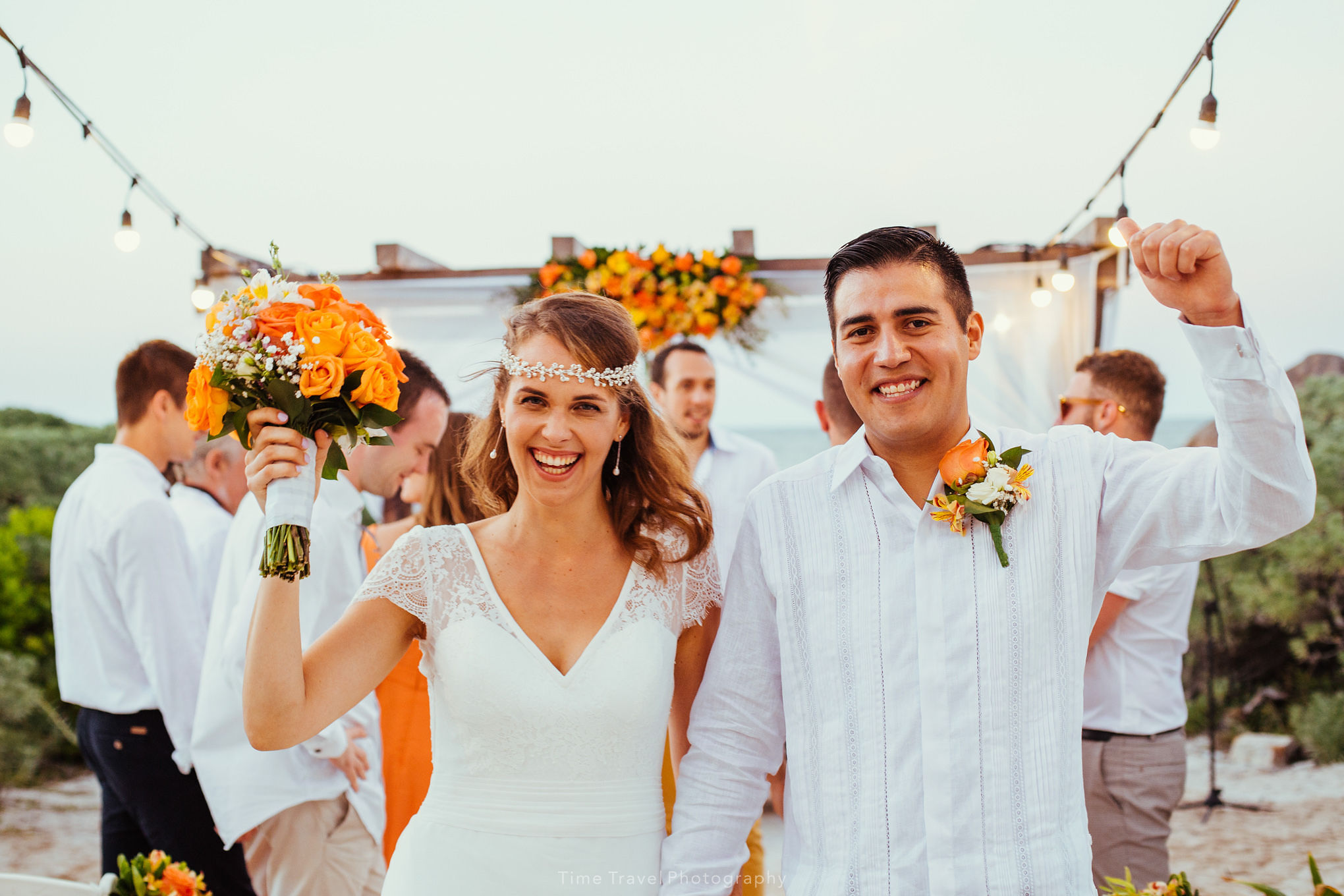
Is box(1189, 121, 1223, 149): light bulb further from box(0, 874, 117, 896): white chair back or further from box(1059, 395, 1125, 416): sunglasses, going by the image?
box(0, 874, 117, 896): white chair back

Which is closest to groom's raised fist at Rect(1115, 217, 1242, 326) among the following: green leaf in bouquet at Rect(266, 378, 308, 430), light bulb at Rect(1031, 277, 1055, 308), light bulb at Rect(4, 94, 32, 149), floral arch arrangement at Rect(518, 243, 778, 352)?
green leaf in bouquet at Rect(266, 378, 308, 430)

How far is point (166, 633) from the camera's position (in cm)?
333

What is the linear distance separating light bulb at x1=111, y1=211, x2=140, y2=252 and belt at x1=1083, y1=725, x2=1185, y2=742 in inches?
187

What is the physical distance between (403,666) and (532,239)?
527 cm

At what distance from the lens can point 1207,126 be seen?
3492 millimetres

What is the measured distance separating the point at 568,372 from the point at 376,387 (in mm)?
451

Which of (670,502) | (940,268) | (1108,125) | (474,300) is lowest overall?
(670,502)

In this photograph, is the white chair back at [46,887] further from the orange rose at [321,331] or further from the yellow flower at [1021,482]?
the yellow flower at [1021,482]

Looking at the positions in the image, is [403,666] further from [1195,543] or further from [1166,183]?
[1166,183]

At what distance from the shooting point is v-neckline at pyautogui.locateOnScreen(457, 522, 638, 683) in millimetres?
2119

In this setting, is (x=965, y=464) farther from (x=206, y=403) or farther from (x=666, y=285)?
(x=666, y=285)

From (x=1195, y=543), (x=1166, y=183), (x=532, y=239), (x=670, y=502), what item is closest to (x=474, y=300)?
(x=532, y=239)

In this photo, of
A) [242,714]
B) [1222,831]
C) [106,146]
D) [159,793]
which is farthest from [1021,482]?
[1222,831]

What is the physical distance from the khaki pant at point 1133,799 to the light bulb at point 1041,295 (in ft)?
10.0
